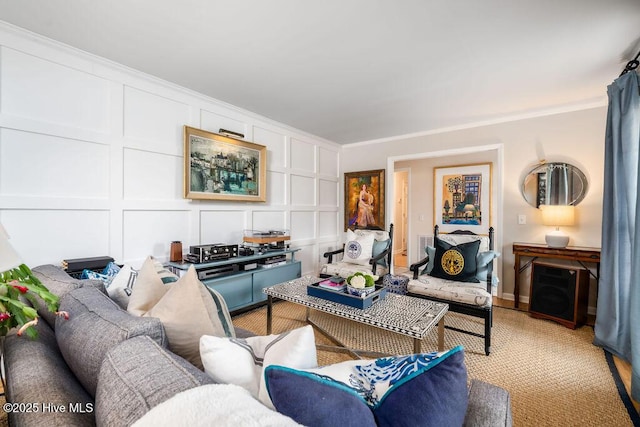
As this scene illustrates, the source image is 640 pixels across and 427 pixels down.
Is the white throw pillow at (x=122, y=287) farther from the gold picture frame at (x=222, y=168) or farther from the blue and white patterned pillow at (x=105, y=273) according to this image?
the gold picture frame at (x=222, y=168)

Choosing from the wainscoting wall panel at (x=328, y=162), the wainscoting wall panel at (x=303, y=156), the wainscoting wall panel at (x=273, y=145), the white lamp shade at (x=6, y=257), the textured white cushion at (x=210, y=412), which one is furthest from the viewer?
the wainscoting wall panel at (x=328, y=162)

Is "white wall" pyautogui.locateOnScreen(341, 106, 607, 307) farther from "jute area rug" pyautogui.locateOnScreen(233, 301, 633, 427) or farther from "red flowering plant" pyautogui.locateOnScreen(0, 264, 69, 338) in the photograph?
"red flowering plant" pyautogui.locateOnScreen(0, 264, 69, 338)

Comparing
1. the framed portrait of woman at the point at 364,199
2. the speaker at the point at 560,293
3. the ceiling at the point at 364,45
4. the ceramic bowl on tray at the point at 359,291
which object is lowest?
the speaker at the point at 560,293

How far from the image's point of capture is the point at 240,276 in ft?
9.79

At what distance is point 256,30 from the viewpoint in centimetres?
193

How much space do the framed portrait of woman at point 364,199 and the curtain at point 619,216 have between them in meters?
2.64

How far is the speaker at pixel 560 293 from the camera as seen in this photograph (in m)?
2.74

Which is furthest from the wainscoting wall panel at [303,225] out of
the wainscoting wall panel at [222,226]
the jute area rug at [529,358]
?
the jute area rug at [529,358]

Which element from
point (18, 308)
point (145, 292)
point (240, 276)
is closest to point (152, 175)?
point (240, 276)

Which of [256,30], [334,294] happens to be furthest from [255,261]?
[256,30]

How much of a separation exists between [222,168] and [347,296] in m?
2.07

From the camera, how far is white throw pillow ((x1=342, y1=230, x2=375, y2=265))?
3574 millimetres

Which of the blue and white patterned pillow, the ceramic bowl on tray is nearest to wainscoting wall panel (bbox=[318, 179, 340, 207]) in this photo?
the ceramic bowl on tray

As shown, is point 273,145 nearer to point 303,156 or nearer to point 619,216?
point 303,156
